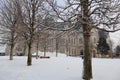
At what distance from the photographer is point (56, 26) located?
16672 millimetres

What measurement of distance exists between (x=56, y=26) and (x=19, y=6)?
868cm

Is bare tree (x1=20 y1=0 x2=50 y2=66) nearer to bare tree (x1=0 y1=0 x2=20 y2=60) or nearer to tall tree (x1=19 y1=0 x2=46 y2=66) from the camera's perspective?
tall tree (x1=19 y1=0 x2=46 y2=66)

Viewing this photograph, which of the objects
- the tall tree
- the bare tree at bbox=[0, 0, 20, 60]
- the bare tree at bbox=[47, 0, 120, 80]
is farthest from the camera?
the bare tree at bbox=[0, 0, 20, 60]

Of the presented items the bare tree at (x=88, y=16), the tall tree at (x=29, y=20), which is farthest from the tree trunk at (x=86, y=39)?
the tall tree at (x=29, y=20)

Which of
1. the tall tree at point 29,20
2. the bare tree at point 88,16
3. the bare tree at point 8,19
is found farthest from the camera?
the bare tree at point 8,19

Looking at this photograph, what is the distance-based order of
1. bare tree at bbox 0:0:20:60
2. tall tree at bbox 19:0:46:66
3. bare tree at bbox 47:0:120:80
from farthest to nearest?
1. bare tree at bbox 0:0:20:60
2. tall tree at bbox 19:0:46:66
3. bare tree at bbox 47:0:120:80

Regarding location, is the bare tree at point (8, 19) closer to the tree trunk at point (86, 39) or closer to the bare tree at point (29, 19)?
the bare tree at point (29, 19)

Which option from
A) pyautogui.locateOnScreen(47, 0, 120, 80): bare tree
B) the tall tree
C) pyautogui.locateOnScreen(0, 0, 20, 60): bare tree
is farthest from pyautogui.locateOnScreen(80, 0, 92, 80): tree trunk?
pyautogui.locateOnScreen(0, 0, 20, 60): bare tree

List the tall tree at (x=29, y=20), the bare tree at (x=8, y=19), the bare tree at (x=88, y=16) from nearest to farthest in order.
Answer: the bare tree at (x=88, y=16) < the tall tree at (x=29, y=20) < the bare tree at (x=8, y=19)

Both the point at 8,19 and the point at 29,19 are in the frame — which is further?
the point at 8,19

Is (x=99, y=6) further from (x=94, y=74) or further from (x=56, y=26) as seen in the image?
(x=94, y=74)

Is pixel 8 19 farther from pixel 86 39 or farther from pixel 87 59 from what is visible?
pixel 87 59

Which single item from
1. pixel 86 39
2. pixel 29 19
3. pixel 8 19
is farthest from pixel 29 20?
pixel 86 39

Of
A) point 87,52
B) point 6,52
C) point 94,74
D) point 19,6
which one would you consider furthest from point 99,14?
point 6,52
